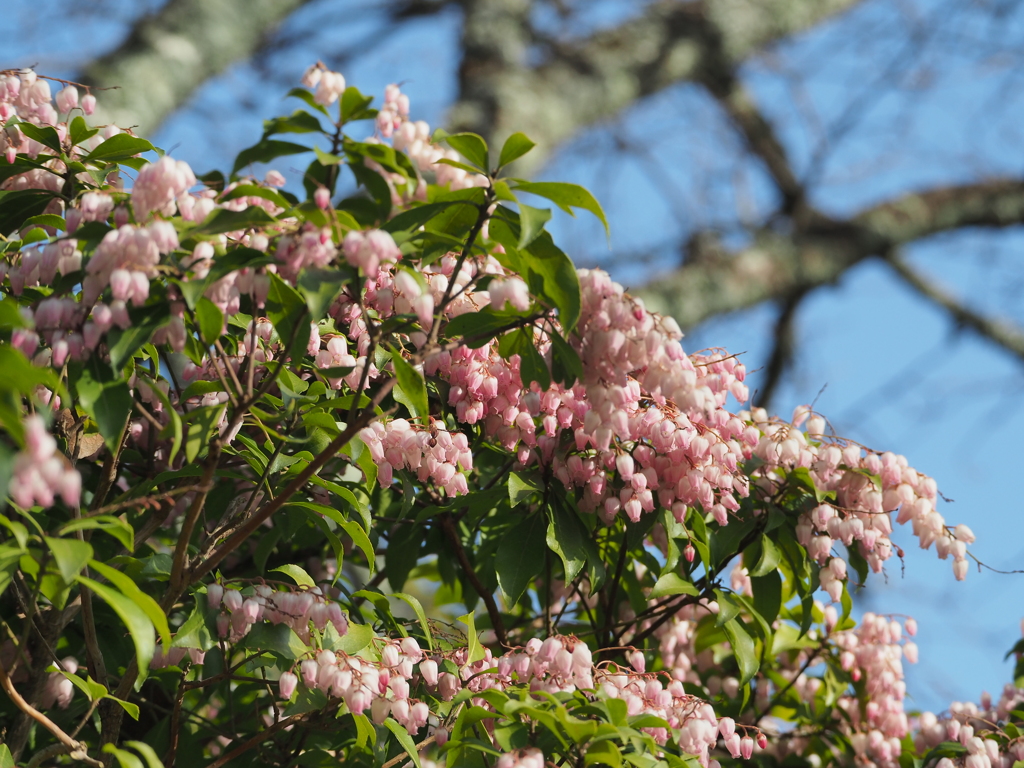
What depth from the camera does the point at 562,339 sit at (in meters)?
1.79

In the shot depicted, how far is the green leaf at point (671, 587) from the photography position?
2.26 meters

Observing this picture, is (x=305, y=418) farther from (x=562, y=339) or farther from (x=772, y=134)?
(x=772, y=134)

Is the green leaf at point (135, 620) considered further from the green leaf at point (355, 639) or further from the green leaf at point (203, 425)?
the green leaf at point (355, 639)

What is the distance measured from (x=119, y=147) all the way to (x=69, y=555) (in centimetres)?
95

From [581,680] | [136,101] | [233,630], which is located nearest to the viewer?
[233,630]

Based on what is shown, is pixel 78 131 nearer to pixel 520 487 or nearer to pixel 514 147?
pixel 514 147

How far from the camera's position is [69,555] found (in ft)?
4.65

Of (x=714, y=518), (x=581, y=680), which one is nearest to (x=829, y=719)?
(x=714, y=518)

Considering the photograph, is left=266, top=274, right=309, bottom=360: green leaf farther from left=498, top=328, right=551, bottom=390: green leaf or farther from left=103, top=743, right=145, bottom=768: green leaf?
left=103, top=743, right=145, bottom=768: green leaf

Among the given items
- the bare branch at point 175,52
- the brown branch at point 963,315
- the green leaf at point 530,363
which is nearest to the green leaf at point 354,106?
the green leaf at point 530,363

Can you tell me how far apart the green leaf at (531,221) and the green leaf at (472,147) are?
167 mm

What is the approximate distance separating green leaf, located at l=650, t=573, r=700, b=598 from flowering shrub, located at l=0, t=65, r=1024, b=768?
10 mm

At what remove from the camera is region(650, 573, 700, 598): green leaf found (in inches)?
89.0

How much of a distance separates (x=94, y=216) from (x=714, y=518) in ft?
4.80
